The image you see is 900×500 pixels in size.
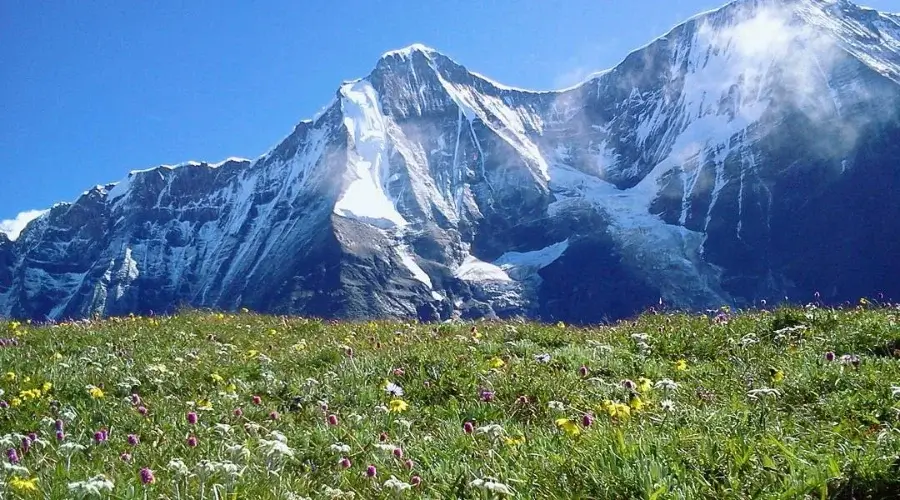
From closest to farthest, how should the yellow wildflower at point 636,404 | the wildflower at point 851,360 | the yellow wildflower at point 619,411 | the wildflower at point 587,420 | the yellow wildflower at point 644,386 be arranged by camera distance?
the wildflower at point 587,420, the yellow wildflower at point 619,411, the yellow wildflower at point 636,404, the yellow wildflower at point 644,386, the wildflower at point 851,360

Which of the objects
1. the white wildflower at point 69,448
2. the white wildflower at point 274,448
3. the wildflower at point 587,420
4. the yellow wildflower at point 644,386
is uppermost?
the white wildflower at point 69,448

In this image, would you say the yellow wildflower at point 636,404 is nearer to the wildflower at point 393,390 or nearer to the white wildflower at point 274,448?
the wildflower at point 393,390

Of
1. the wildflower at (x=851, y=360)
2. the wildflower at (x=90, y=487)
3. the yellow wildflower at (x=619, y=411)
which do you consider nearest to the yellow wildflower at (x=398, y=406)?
the yellow wildflower at (x=619, y=411)

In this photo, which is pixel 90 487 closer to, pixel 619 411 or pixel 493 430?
pixel 493 430

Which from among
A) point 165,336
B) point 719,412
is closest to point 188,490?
point 719,412

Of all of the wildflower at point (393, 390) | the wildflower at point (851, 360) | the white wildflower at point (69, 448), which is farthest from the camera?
the wildflower at point (393, 390)

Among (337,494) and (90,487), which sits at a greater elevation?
(90,487)

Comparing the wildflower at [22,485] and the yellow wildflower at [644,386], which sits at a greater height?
the wildflower at [22,485]

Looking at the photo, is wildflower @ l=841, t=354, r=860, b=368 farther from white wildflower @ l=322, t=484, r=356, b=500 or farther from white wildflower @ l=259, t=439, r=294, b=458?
white wildflower @ l=259, t=439, r=294, b=458

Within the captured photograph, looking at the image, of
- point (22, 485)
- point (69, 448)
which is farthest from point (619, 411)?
point (22, 485)

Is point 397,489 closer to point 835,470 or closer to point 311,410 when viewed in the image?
point 835,470

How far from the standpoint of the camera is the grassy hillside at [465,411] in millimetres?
4383

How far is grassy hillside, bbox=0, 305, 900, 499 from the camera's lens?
4.38 m

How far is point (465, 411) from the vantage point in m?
7.96
